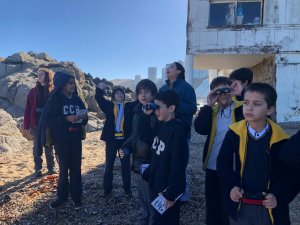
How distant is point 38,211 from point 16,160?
381cm

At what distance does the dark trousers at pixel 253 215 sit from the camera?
2.28 meters

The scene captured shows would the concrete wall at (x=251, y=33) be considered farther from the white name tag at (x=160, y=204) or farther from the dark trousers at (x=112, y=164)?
the white name tag at (x=160, y=204)

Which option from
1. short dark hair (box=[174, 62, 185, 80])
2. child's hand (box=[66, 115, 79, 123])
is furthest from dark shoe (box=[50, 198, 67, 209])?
short dark hair (box=[174, 62, 185, 80])

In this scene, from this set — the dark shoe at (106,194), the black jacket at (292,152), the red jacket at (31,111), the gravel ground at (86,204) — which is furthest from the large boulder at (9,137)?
the black jacket at (292,152)

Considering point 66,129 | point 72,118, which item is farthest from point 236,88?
point 66,129

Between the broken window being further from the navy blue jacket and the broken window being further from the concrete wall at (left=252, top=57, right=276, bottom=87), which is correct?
the navy blue jacket

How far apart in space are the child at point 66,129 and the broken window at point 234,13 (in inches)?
375

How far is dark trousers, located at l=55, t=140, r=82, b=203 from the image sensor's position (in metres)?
4.32

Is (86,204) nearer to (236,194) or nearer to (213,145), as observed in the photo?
(213,145)

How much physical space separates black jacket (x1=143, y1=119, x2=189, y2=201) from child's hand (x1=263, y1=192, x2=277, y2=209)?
0.81 m

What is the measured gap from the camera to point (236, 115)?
3.09 meters

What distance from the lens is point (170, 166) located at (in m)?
2.85

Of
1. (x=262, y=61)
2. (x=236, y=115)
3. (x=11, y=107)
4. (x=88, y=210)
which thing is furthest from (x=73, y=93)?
(x=11, y=107)

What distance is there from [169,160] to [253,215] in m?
0.90
